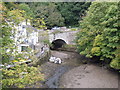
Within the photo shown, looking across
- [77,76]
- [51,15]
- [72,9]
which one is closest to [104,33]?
[77,76]

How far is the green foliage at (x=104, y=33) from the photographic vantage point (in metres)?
12.6

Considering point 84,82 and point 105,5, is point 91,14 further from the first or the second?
point 84,82

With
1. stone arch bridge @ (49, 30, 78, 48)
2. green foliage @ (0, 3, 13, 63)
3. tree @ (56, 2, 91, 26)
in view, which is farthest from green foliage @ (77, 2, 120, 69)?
tree @ (56, 2, 91, 26)

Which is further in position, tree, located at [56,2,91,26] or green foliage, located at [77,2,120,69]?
tree, located at [56,2,91,26]

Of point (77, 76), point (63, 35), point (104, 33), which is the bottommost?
point (77, 76)

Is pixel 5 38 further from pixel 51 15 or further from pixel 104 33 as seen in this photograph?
pixel 51 15

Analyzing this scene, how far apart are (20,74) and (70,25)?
3216 centimetres

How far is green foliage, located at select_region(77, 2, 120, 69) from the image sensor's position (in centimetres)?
1263

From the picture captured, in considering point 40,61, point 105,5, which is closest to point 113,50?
point 105,5

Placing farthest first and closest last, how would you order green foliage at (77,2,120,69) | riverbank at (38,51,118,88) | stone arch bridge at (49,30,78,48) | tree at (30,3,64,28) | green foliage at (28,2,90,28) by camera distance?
green foliage at (28,2,90,28) → tree at (30,3,64,28) → stone arch bridge at (49,30,78,48) → green foliage at (77,2,120,69) → riverbank at (38,51,118,88)

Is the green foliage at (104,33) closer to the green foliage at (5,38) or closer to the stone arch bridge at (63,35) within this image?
the stone arch bridge at (63,35)

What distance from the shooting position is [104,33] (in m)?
14.1

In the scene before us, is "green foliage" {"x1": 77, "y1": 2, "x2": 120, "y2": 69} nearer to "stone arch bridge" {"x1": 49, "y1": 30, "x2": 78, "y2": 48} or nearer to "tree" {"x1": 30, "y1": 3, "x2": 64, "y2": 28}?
"stone arch bridge" {"x1": 49, "y1": 30, "x2": 78, "y2": 48}

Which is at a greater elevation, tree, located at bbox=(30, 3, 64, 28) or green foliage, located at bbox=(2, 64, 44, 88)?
tree, located at bbox=(30, 3, 64, 28)
